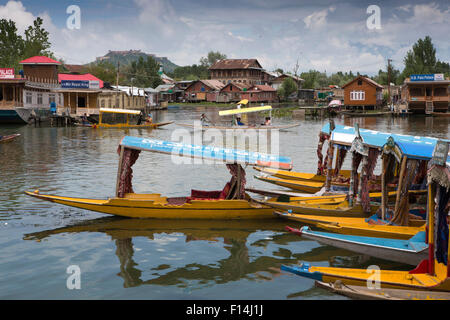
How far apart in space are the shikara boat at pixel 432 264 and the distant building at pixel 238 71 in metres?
110

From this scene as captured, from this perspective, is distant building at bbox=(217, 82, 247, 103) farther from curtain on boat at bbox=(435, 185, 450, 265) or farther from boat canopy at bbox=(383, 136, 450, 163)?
curtain on boat at bbox=(435, 185, 450, 265)

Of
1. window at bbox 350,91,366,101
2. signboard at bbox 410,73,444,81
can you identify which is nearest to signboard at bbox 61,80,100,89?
window at bbox 350,91,366,101

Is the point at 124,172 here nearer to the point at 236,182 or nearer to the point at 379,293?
the point at 236,182

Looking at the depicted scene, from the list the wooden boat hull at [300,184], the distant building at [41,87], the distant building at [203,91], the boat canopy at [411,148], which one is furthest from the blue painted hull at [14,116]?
the distant building at [203,91]

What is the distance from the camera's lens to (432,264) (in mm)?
9031

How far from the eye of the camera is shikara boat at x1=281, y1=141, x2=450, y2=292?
855 centimetres

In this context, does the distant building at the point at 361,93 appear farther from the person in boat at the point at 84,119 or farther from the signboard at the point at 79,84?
the person in boat at the point at 84,119

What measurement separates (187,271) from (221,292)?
4.64 ft

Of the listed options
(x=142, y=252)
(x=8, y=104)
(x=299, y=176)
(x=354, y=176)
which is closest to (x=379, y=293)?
(x=354, y=176)

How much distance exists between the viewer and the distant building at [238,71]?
387 feet

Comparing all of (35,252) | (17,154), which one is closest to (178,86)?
→ (17,154)

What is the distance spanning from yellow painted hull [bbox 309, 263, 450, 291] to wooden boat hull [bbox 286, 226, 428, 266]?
0.88 metres

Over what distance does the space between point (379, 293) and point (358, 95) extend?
65014 mm
